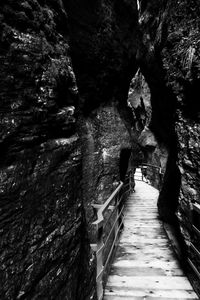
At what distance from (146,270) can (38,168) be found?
3478mm

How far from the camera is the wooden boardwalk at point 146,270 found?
12.0 feet

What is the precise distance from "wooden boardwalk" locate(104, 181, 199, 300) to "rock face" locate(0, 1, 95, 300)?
3.35 ft

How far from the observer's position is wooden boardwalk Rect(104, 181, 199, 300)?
12.0 feet

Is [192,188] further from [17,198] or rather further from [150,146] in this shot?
[150,146]

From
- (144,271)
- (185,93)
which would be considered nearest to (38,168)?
(144,271)

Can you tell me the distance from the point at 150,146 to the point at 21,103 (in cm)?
2017

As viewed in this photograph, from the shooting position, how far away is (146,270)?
4.36 metres

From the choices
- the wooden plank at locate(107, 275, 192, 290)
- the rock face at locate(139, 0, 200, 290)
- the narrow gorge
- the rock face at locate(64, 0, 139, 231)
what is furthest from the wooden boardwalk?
the rock face at locate(64, 0, 139, 231)

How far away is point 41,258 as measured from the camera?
2.20 meters

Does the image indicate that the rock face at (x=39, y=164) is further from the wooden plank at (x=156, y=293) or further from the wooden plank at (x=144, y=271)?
the wooden plank at (x=144, y=271)

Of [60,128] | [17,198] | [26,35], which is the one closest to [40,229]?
[17,198]

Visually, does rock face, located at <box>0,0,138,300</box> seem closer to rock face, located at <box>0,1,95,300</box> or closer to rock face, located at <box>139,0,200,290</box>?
rock face, located at <box>0,1,95,300</box>

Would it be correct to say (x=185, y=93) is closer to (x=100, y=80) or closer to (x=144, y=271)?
(x=100, y=80)

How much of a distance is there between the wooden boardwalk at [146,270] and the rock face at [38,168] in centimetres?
102
